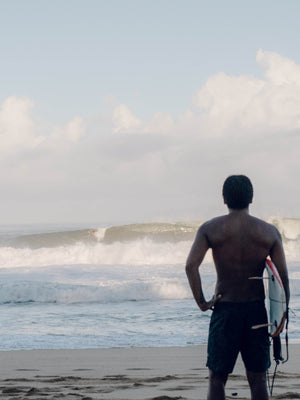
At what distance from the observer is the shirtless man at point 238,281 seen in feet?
11.4

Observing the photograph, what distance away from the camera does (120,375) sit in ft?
20.0

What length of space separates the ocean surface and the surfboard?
336cm

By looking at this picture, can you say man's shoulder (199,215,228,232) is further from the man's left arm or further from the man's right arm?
the man's right arm

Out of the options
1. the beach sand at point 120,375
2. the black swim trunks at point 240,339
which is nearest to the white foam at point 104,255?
the beach sand at point 120,375

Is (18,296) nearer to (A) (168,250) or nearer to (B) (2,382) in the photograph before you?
(B) (2,382)

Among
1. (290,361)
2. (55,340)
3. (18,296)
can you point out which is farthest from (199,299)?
(18,296)

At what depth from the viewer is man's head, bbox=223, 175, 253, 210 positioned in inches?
137

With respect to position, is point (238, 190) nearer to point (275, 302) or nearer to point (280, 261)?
point (280, 261)

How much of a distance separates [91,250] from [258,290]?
2406 cm

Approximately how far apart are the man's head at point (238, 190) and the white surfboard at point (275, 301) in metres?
0.37

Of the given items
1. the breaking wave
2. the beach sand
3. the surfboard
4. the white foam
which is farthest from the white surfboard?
the breaking wave

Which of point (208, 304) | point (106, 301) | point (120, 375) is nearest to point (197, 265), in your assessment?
point (208, 304)

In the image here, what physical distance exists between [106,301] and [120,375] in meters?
7.22

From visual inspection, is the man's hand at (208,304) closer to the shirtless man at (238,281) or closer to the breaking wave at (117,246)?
the shirtless man at (238,281)
